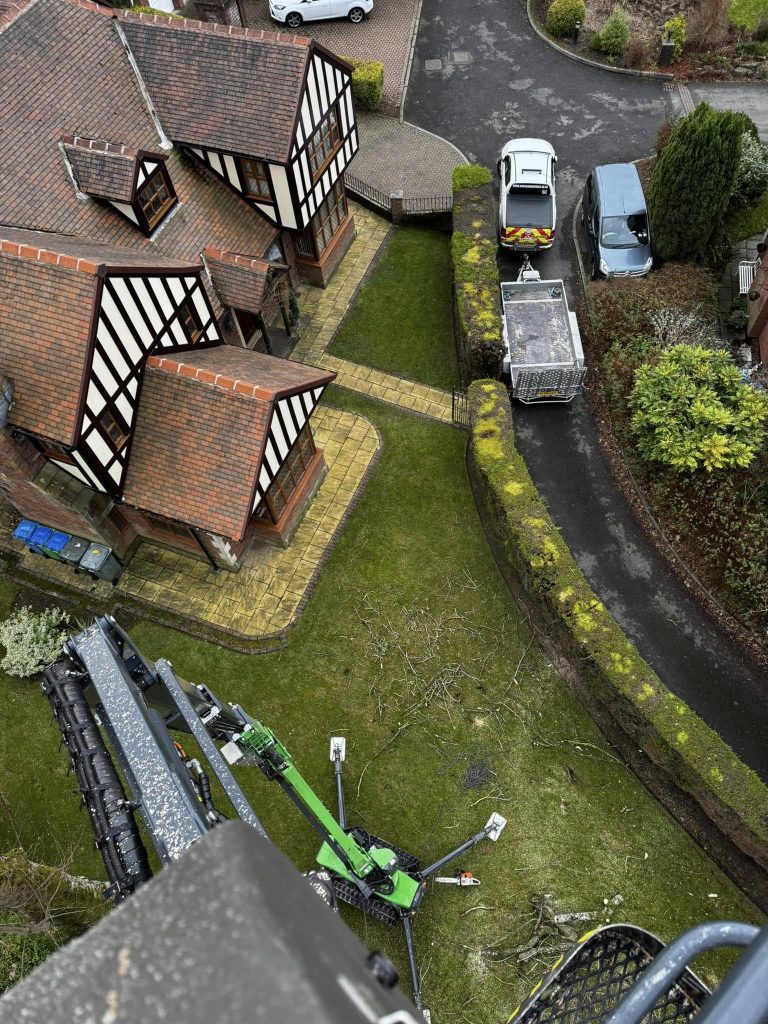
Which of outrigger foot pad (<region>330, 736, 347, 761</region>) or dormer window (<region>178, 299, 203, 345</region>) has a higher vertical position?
dormer window (<region>178, 299, 203, 345</region>)

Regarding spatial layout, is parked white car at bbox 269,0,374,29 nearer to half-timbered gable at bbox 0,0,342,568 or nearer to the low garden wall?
half-timbered gable at bbox 0,0,342,568

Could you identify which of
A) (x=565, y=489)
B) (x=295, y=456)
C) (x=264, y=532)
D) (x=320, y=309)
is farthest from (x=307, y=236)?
(x=565, y=489)

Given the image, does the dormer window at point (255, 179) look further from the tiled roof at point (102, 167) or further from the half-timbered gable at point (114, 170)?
the tiled roof at point (102, 167)

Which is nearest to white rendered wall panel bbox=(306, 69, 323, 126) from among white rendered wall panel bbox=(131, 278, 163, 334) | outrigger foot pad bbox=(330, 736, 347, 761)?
white rendered wall panel bbox=(131, 278, 163, 334)

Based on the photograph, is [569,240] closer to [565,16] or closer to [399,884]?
[565,16]

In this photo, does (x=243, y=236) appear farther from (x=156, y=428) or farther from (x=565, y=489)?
(x=565, y=489)
